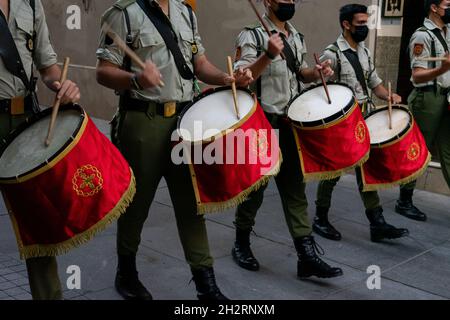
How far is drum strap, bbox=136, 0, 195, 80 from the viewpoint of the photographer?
11.5 feet

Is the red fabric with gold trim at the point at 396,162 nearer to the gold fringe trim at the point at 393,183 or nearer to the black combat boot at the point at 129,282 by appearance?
the gold fringe trim at the point at 393,183

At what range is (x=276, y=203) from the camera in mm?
6277

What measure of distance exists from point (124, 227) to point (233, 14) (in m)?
5.45

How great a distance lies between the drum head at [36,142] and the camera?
9.09 ft

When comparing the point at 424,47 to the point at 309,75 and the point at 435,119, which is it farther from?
the point at 309,75

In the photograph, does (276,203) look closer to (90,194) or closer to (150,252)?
(150,252)

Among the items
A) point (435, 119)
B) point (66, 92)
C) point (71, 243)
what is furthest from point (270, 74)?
point (435, 119)

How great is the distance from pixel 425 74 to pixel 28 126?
11.4 feet

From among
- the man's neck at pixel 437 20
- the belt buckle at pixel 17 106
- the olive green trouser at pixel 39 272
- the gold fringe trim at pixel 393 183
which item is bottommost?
the gold fringe trim at pixel 393 183

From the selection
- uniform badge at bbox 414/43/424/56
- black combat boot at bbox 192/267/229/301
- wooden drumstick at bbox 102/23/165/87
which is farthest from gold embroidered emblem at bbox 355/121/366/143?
uniform badge at bbox 414/43/424/56

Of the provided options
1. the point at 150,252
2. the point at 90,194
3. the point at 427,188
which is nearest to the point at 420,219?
the point at 427,188

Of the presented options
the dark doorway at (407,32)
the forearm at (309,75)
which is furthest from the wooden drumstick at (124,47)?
the dark doorway at (407,32)

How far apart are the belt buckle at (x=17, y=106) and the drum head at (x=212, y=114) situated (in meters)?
0.77
